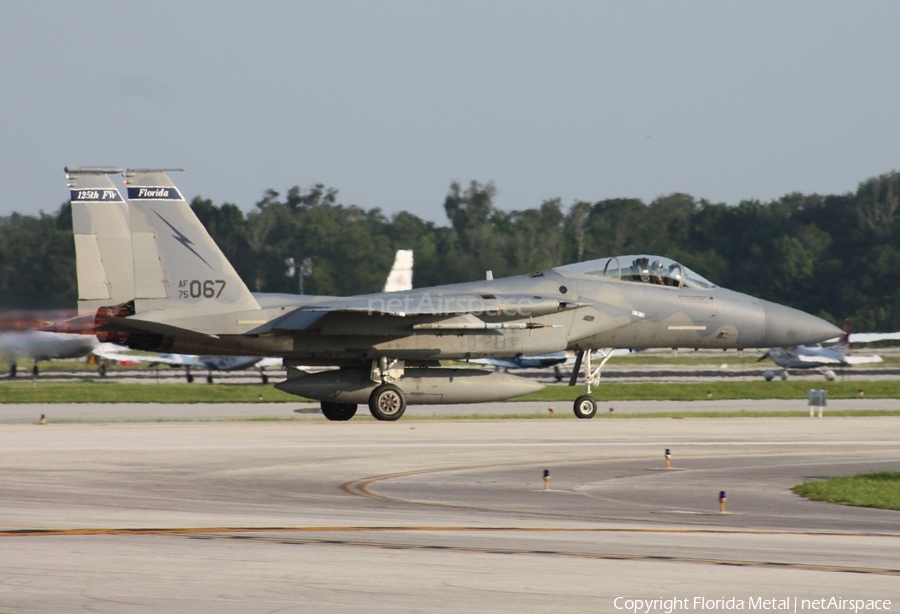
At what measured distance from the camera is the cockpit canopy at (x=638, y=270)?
24.8 metres

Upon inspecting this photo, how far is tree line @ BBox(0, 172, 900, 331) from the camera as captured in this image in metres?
59.3

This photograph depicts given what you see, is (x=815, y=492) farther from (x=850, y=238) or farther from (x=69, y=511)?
(x=850, y=238)

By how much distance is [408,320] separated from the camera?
22797 mm

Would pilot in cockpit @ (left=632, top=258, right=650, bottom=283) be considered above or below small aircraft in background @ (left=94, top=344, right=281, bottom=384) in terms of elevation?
above

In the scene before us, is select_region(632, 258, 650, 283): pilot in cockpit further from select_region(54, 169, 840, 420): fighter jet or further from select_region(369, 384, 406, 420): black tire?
select_region(369, 384, 406, 420): black tire

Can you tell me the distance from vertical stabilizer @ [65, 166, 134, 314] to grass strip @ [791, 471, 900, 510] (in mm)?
14716

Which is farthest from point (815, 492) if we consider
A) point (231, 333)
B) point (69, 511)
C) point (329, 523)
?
point (231, 333)

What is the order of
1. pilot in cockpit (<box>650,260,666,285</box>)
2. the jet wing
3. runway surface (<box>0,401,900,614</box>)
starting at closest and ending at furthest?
runway surface (<box>0,401,900,614</box>)
the jet wing
pilot in cockpit (<box>650,260,666,285</box>)

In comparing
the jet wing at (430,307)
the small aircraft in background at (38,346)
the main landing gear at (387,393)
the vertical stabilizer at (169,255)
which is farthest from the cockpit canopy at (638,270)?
the small aircraft in background at (38,346)

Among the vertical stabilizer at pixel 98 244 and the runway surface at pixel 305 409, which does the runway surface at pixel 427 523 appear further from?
the runway surface at pixel 305 409

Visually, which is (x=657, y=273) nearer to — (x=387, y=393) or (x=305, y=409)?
(x=387, y=393)

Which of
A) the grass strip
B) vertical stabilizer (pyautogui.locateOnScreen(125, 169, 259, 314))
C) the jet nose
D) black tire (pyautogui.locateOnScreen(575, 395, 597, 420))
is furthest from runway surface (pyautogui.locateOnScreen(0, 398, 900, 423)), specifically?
the grass strip

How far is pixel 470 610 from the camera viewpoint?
22.8ft

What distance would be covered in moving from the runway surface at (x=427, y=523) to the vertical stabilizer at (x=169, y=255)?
2943mm
